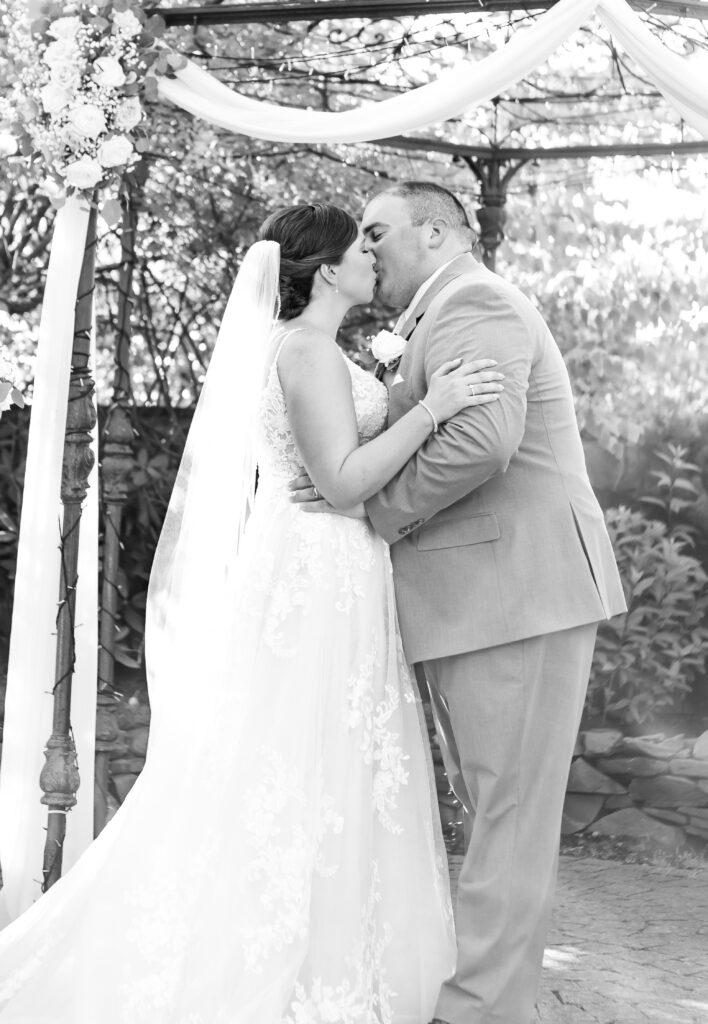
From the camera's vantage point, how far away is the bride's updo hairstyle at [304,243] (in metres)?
3.14

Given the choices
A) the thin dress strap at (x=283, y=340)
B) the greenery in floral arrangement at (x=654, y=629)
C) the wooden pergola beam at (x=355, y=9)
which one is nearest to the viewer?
the thin dress strap at (x=283, y=340)

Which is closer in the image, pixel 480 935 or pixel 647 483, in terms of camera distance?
pixel 480 935

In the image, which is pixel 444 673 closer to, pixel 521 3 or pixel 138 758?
pixel 521 3

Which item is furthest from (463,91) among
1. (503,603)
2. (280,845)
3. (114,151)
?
(280,845)

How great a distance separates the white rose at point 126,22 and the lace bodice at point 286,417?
1073mm

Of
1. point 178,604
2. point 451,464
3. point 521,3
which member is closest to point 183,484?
point 178,604

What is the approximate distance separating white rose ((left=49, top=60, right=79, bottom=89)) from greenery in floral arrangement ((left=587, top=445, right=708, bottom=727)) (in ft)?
10.3

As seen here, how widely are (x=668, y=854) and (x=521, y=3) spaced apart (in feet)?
11.4

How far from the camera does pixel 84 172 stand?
3.41m

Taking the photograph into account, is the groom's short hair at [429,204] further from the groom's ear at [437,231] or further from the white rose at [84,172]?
the white rose at [84,172]

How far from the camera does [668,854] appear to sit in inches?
203

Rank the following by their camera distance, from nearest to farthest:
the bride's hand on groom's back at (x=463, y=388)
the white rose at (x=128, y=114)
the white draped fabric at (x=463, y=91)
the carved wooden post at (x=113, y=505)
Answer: the bride's hand on groom's back at (x=463, y=388), the white draped fabric at (x=463, y=91), the white rose at (x=128, y=114), the carved wooden post at (x=113, y=505)

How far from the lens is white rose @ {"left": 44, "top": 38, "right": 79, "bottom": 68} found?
3.37 meters

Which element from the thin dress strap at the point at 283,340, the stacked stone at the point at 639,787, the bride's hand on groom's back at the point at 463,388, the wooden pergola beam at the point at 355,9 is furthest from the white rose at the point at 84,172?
the stacked stone at the point at 639,787
